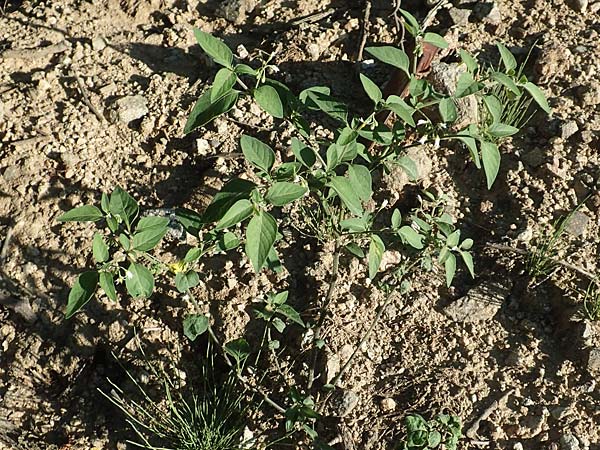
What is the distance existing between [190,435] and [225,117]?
4.34 ft

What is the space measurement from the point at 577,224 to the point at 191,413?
1.64 metres

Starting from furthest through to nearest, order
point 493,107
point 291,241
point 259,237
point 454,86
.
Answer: point 454,86 → point 291,241 → point 493,107 → point 259,237

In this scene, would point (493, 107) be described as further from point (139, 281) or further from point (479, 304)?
point (139, 281)

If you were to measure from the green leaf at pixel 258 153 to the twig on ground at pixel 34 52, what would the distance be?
164 cm

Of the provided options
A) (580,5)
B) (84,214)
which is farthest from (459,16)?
(84,214)

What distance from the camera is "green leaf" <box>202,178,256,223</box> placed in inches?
78.4

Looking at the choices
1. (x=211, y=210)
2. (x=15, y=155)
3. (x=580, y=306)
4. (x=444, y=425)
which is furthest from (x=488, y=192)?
(x=15, y=155)

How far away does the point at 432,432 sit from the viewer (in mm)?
2289

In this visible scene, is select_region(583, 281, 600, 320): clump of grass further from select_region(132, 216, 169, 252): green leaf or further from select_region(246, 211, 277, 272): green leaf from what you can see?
select_region(132, 216, 169, 252): green leaf

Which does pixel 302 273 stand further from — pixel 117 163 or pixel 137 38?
pixel 137 38

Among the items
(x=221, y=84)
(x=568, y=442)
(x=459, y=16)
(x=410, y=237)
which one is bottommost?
(x=568, y=442)

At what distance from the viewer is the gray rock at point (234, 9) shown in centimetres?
343

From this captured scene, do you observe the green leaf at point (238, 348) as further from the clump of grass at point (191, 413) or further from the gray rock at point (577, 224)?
the gray rock at point (577, 224)

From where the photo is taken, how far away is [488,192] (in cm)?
300
